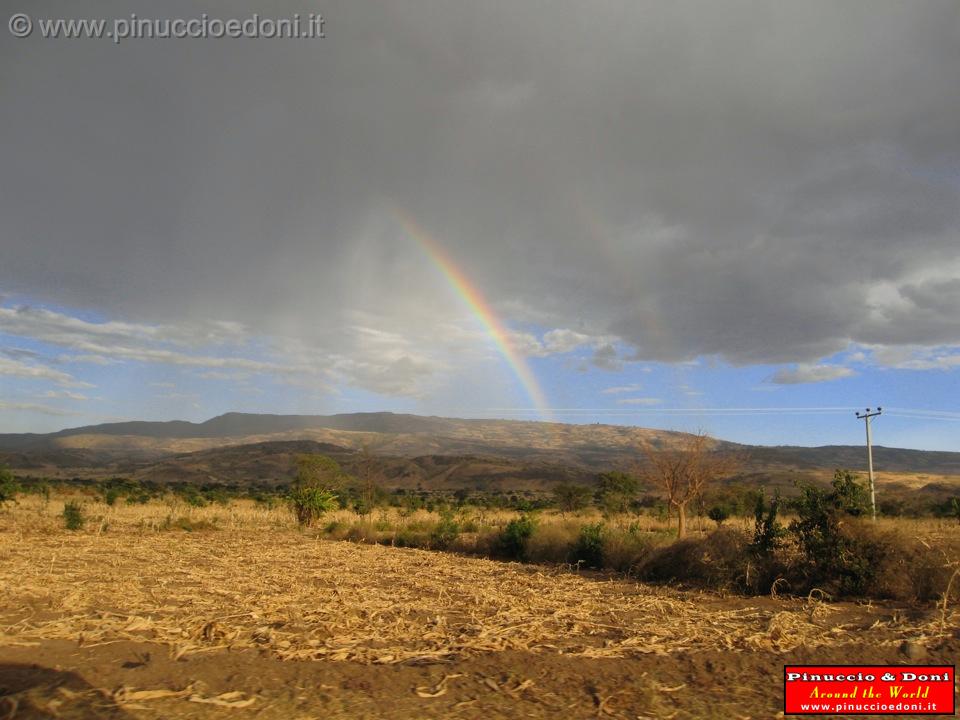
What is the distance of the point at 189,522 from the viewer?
32562 mm

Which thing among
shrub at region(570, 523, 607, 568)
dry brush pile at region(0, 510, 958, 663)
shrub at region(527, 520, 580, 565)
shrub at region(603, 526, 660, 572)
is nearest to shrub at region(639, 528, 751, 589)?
dry brush pile at region(0, 510, 958, 663)

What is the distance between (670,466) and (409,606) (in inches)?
621

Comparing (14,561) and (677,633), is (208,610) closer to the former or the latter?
(677,633)

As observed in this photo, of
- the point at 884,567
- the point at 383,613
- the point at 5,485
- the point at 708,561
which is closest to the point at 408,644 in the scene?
the point at 383,613

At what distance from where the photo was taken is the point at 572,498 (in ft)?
171

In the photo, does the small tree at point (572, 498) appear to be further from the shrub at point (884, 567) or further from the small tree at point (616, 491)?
the shrub at point (884, 567)

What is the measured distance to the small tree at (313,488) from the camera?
35.6 m

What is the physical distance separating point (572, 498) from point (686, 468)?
27.7m

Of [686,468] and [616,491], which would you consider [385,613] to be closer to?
[686,468]

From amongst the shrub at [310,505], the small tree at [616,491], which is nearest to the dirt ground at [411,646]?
the shrub at [310,505]

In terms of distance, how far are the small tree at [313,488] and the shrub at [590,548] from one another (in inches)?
718

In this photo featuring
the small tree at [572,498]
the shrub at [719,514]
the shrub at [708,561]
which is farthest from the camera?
the small tree at [572,498]

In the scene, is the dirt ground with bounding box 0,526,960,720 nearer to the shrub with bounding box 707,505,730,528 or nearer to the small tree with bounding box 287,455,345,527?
the small tree with bounding box 287,455,345,527

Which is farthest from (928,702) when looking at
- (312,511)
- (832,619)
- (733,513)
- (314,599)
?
(733,513)
